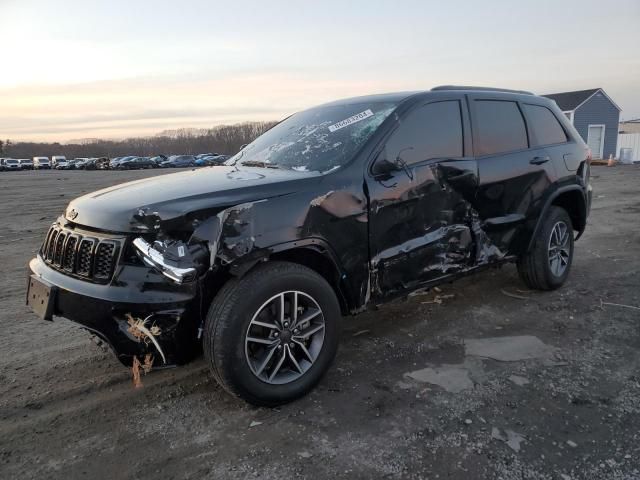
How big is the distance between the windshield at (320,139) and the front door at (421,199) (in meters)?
0.22

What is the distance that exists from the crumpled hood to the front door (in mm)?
584

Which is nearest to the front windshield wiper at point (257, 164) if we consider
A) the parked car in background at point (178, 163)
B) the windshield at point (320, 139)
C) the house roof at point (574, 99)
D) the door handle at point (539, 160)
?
the windshield at point (320, 139)

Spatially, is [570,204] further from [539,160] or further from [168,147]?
[168,147]

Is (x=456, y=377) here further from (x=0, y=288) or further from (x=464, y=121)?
(x=0, y=288)

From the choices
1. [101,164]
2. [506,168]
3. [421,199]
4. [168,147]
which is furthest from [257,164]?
[168,147]

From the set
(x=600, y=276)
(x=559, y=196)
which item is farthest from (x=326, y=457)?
(x=600, y=276)

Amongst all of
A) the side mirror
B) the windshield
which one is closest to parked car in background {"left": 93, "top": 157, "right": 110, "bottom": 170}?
the windshield

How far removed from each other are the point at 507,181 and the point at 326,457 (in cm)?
293

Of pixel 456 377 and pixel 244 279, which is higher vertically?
pixel 244 279

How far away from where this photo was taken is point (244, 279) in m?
2.84

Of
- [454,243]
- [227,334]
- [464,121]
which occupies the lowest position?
[227,334]

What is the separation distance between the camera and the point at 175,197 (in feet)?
9.44

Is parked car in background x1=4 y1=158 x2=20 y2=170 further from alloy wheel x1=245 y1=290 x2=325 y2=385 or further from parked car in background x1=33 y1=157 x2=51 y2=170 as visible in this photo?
alloy wheel x1=245 y1=290 x2=325 y2=385

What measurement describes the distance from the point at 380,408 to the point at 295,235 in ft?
3.91
